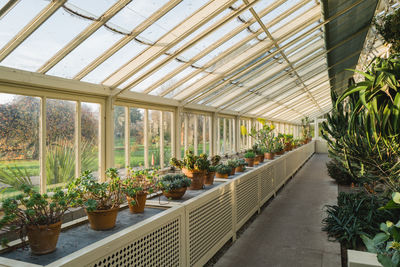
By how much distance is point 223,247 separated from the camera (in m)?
3.98

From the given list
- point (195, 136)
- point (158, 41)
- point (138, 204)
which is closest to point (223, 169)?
point (138, 204)

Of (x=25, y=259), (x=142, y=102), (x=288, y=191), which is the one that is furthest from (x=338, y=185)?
(x=25, y=259)

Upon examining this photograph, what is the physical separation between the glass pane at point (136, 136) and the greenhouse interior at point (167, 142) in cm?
4

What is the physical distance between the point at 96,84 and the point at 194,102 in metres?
3.44

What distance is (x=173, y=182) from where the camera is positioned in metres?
3.18

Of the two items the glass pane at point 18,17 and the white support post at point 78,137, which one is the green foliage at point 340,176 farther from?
the glass pane at point 18,17

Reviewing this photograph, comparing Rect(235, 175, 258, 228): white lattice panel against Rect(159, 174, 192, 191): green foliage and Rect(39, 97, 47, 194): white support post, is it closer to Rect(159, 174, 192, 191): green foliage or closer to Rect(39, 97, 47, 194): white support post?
Rect(159, 174, 192, 191): green foliage

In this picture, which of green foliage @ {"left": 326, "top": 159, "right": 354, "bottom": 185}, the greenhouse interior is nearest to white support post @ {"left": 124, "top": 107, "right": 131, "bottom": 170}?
the greenhouse interior

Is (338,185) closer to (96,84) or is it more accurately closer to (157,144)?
(157,144)

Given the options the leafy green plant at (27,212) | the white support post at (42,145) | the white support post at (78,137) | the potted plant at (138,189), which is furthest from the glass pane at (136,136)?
the leafy green plant at (27,212)

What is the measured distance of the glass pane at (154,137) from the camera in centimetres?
658

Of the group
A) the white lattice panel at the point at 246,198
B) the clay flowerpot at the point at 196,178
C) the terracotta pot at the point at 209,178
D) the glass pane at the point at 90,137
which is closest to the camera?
the clay flowerpot at the point at 196,178

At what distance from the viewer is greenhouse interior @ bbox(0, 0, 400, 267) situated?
2232 millimetres

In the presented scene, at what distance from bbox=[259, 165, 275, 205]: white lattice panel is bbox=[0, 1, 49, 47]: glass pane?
4.38 m
